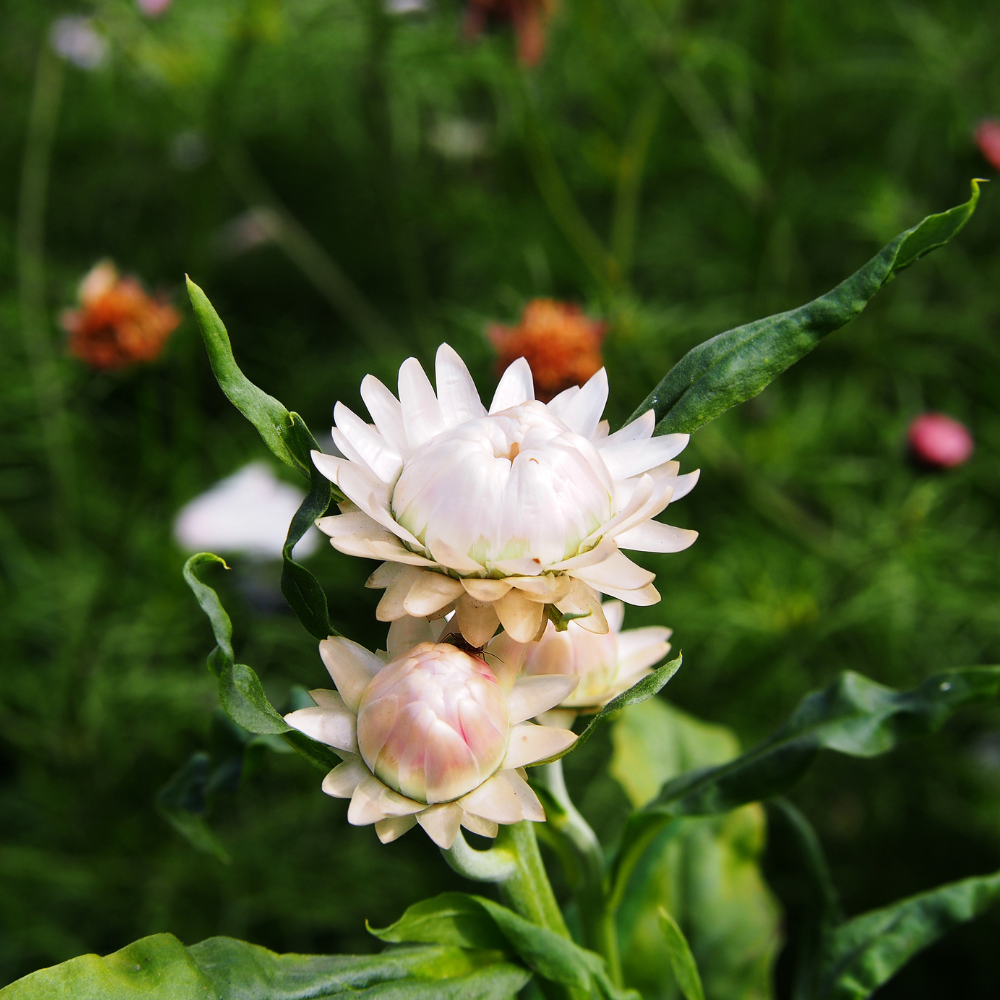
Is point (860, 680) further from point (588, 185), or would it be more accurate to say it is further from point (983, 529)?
point (588, 185)

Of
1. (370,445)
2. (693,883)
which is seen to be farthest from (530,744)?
(693,883)

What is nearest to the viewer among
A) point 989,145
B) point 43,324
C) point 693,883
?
point 693,883

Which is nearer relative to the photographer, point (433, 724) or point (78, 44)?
point (433, 724)

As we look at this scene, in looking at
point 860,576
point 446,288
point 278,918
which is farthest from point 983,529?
point 278,918

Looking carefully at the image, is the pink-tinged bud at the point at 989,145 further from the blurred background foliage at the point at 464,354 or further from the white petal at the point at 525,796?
the white petal at the point at 525,796

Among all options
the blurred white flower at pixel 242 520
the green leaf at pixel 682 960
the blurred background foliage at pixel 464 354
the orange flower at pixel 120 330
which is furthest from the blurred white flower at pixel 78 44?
the green leaf at pixel 682 960

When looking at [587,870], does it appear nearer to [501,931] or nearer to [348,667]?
[501,931]

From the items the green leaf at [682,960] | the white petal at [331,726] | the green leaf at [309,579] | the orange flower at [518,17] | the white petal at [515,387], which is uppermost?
the orange flower at [518,17]
